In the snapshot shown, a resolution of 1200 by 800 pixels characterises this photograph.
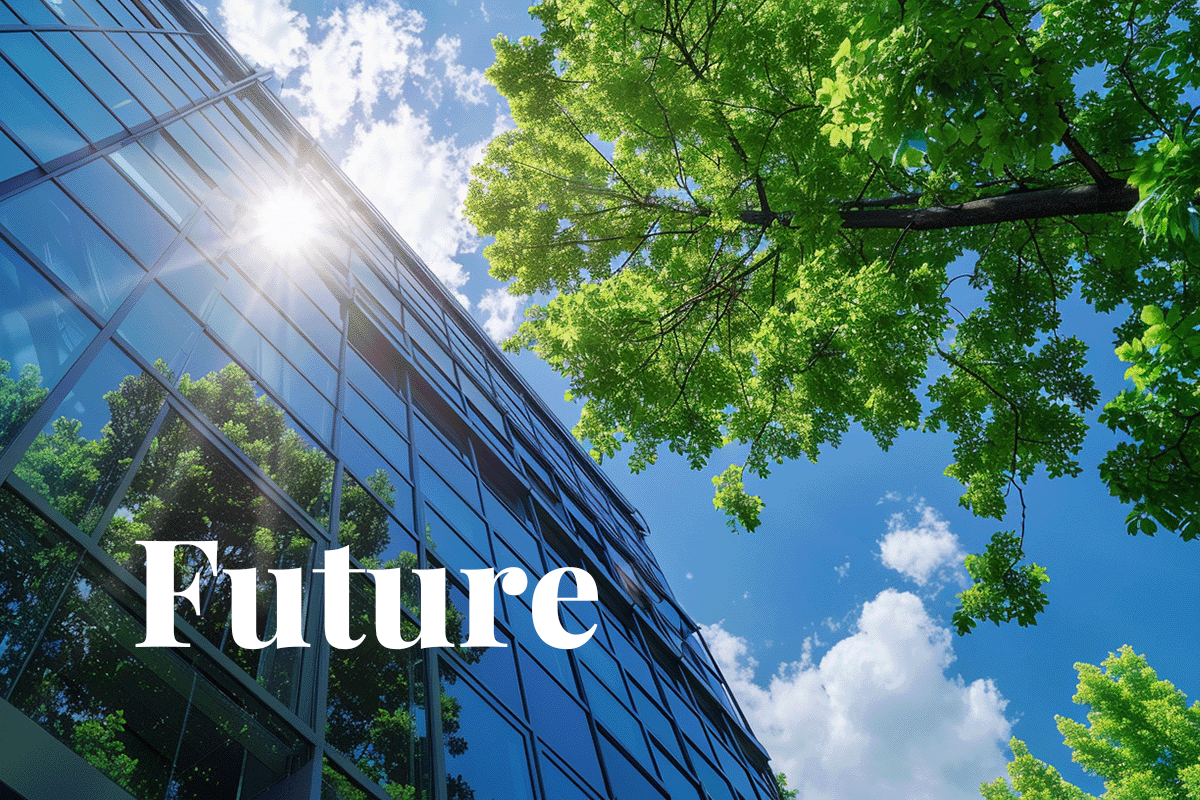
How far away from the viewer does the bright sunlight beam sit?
9609mm

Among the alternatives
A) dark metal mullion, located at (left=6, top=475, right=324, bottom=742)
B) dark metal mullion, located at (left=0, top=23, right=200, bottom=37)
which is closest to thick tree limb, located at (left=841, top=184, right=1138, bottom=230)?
dark metal mullion, located at (left=6, top=475, right=324, bottom=742)

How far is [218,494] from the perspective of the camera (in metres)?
5.13

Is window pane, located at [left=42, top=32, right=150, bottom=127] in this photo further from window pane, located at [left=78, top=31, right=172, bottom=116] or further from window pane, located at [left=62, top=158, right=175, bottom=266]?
window pane, located at [left=62, top=158, right=175, bottom=266]

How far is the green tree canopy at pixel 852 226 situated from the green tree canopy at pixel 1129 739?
1032 centimetres

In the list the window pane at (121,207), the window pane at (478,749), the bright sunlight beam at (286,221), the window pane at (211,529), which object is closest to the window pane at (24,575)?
the window pane at (211,529)


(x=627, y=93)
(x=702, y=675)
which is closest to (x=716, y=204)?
(x=627, y=93)

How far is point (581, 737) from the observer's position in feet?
26.8

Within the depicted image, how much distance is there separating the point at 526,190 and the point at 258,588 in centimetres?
488

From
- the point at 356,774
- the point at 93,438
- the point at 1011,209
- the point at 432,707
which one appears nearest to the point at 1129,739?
the point at 1011,209

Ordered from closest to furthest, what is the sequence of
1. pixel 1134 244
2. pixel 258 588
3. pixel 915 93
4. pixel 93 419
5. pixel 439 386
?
pixel 915 93, pixel 93 419, pixel 258 588, pixel 1134 244, pixel 439 386

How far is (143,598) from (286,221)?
8.44 m

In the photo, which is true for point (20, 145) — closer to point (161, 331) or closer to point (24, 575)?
point (161, 331)

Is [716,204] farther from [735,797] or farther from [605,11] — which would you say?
[735,797]

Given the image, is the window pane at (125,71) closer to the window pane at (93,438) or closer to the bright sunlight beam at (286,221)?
the bright sunlight beam at (286,221)
